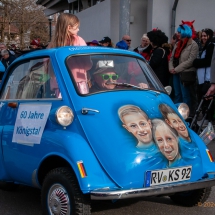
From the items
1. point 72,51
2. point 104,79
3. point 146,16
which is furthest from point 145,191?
point 146,16

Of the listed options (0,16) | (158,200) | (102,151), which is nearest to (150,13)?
(158,200)

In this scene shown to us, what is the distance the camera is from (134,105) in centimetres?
457

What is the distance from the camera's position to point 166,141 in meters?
4.39

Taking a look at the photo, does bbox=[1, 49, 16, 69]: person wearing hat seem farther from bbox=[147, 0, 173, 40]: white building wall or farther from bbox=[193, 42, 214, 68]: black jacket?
bbox=[193, 42, 214, 68]: black jacket

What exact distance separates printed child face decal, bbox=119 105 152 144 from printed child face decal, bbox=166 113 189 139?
0.95 ft

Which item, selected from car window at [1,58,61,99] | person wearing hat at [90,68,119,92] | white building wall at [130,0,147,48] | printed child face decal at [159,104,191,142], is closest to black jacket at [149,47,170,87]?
car window at [1,58,61,99]

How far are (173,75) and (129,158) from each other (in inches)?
223

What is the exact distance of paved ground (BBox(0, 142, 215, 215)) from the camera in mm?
4996

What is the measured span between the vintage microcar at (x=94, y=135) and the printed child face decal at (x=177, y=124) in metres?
0.02

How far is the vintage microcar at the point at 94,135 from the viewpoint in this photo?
4.14m

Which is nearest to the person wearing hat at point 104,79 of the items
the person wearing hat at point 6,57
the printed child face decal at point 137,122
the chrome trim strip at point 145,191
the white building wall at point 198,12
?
the printed child face decal at point 137,122

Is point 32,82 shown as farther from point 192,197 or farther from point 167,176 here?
point 192,197

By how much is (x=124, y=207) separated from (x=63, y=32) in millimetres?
2162

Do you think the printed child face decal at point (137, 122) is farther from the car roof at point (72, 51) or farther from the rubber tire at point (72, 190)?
the car roof at point (72, 51)
